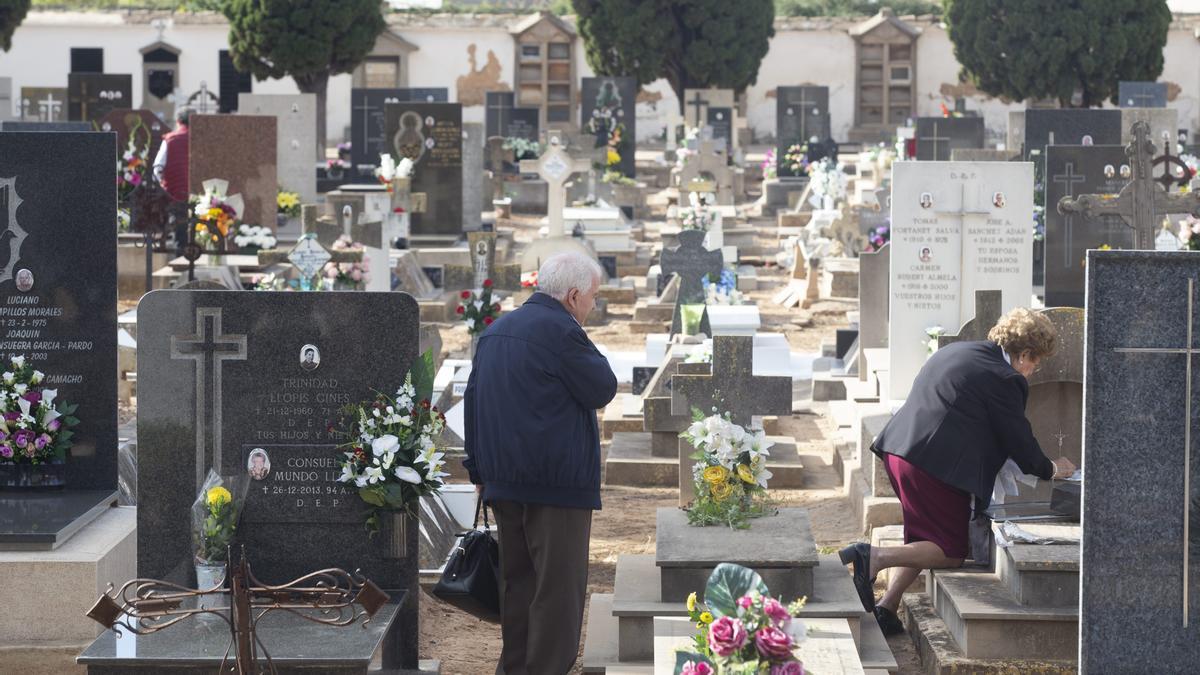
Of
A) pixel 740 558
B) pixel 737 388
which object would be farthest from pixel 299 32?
pixel 740 558

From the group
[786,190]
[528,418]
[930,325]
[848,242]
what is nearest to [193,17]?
[786,190]

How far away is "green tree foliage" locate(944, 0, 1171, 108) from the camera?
29250mm

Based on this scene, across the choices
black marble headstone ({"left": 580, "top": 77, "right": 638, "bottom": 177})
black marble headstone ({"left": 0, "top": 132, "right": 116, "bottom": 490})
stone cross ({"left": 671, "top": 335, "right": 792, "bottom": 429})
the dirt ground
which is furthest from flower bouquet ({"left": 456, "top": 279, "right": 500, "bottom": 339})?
black marble headstone ({"left": 580, "top": 77, "right": 638, "bottom": 177})

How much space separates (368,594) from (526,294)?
26.0 ft

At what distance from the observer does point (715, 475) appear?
5938 millimetres

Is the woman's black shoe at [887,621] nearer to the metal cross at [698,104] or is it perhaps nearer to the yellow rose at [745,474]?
the yellow rose at [745,474]

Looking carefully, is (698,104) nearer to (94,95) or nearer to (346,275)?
(94,95)

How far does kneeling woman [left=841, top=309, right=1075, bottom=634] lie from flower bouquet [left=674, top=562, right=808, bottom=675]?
237cm

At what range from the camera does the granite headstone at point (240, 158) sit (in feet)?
55.2

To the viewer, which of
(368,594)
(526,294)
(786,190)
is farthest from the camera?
(786,190)

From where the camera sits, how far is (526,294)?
12.5 m

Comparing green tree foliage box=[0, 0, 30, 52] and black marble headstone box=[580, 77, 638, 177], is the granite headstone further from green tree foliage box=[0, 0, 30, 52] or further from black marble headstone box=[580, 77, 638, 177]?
green tree foliage box=[0, 0, 30, 52]

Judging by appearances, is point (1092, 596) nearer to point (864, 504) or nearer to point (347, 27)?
point (864, 504)

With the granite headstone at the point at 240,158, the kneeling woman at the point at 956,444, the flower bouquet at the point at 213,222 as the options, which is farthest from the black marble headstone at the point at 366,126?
the kneeling woman at the point at 956,444
